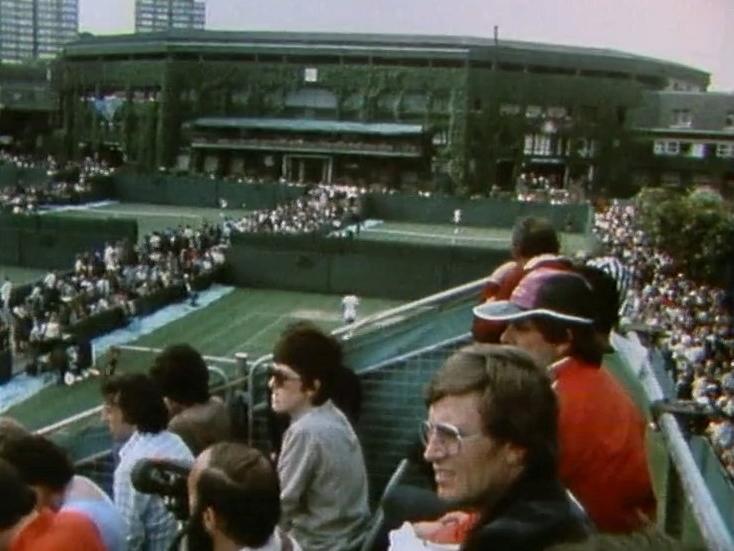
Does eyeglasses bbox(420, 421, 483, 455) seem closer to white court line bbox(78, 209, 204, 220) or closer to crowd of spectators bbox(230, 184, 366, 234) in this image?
crowd of spectators bbox(230, 184, 366, 234)

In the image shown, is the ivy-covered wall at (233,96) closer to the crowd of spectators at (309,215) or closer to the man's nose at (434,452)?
the crowd of spectators at (309,215)

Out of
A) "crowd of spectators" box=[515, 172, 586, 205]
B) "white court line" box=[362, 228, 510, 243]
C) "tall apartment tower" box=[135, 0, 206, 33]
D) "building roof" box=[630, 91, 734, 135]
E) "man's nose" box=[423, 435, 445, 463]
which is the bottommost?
"white court line" box=[362, 228, 510, 243]

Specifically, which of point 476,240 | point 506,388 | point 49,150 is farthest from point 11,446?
point 49,150

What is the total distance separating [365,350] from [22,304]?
1778 cm

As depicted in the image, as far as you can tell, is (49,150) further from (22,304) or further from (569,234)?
(22,304)

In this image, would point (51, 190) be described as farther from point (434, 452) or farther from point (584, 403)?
point (434, 452)

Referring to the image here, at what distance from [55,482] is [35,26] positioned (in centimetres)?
14875

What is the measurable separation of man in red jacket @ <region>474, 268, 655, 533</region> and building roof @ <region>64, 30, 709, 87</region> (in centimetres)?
6087

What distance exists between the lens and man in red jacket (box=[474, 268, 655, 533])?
3.14 metres

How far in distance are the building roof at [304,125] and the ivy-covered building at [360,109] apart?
0.27 ft

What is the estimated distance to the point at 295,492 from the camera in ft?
12.9

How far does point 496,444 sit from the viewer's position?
2369 millimetres

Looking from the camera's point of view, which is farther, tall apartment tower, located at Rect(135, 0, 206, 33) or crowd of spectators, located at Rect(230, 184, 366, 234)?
tall apartment tower, located at Rect(135, 0, 206, 33)

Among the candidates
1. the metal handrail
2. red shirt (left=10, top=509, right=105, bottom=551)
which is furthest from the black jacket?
red shirt (left=10, top=509, right=105, bottom=551)
